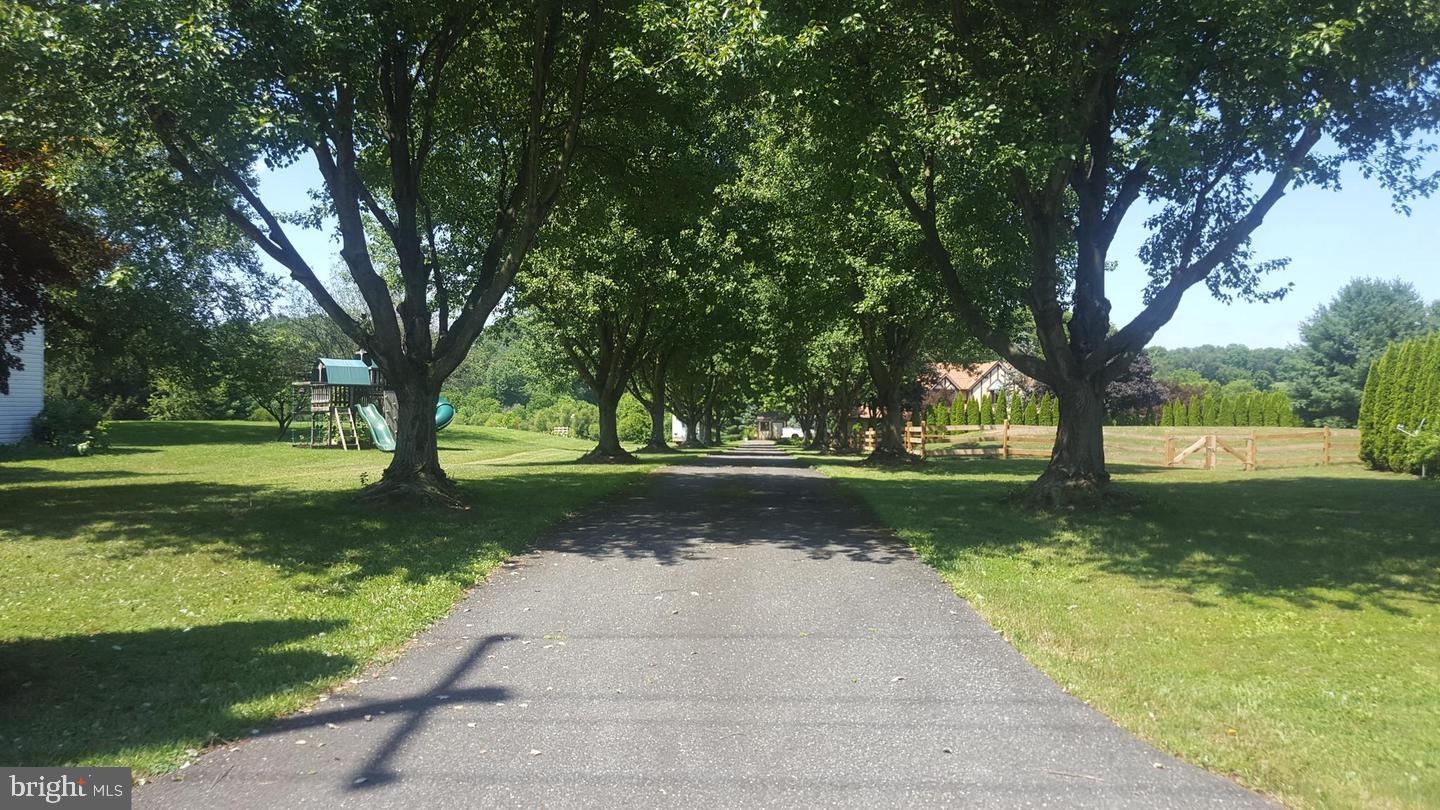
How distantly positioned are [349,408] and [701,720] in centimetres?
3579

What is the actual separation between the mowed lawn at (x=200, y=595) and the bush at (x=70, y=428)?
10.9m

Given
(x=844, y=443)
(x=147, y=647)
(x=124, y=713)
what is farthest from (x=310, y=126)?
(x=844, y=443)

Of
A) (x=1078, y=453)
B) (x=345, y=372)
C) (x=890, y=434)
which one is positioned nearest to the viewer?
(x=1078, y=453)

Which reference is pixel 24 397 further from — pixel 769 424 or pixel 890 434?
pixel 769 424

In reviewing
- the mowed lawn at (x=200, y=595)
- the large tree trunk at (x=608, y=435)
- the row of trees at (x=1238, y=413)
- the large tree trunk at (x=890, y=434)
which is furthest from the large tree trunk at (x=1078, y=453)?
the row of trees at (x=1238, y=413)

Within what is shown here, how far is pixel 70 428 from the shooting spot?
28375 millimetres

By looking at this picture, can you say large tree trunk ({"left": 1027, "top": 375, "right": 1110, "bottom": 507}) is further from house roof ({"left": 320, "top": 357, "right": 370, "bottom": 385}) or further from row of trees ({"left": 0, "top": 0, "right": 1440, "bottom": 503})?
house roof ({"left": 320, "top": 357, "right": 370, "bottom": 385})

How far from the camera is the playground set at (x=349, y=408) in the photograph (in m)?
36.5

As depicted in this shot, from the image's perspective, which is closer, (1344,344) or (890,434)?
(890,434)

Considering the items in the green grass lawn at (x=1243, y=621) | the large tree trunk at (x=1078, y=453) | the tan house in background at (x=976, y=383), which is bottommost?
the green grass lawn at (x=1243, y=621)

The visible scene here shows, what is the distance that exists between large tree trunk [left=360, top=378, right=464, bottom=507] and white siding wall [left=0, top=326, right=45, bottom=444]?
20482 millimetres

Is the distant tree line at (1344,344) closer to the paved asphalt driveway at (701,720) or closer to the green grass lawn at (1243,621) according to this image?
the green grass lawn at (1243,621)

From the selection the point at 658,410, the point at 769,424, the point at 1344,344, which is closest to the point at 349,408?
the point at 658,410

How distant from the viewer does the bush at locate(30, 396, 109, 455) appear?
90.4 feet
